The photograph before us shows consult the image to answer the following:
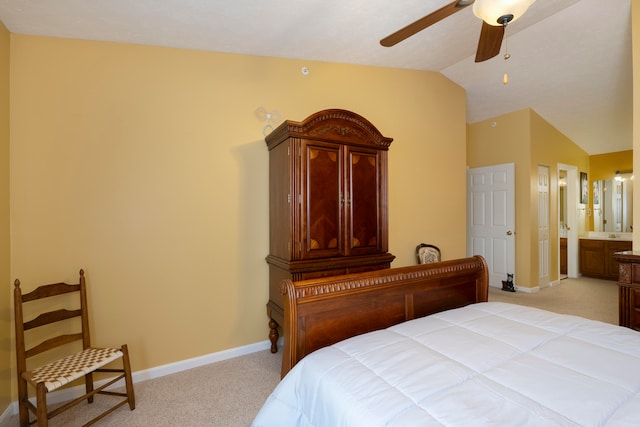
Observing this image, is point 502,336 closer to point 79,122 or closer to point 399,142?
point 399,142

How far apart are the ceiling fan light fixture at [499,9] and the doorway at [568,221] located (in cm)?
541

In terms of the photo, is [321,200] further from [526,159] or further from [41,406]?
[526,159]

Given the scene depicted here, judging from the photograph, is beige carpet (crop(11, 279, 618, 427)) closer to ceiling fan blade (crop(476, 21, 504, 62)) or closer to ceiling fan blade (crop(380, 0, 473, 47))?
ceiling fan blade (crop(380, 0, 473, 47))

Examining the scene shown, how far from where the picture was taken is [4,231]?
201 centimetres

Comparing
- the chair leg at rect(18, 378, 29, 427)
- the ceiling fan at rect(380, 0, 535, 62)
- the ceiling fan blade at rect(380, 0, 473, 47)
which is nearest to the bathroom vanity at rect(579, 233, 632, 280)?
the ceiling fan at rect(380, 0, 535, 62)

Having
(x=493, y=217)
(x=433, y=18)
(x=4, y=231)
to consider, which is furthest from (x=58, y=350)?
(x=493, y=217)

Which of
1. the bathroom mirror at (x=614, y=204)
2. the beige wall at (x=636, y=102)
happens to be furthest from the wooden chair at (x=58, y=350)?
the bathroom mirror at (x=614, y=204)

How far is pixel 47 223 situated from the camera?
217 centimetres

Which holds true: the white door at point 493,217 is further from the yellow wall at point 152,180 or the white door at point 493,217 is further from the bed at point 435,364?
the bed at point 435,364

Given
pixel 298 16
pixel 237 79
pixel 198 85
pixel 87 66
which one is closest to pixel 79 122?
pixel 87 66

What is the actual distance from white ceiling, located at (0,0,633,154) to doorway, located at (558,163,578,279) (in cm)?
110

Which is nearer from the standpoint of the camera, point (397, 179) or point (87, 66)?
point (87, 66)

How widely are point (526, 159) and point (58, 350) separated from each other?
582 centimetres

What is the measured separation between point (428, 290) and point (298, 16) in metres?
2.20
